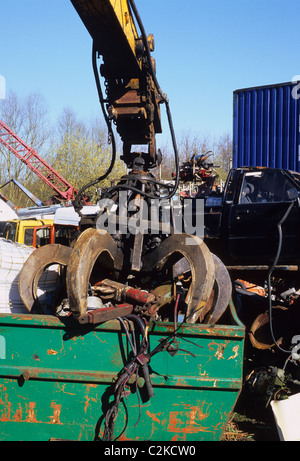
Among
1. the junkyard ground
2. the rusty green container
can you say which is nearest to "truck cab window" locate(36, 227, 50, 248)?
the junkyard ground

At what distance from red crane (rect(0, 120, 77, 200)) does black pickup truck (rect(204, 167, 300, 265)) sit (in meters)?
16.6

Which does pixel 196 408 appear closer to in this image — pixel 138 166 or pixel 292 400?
pixel 292 400

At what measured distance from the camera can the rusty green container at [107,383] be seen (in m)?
2.97

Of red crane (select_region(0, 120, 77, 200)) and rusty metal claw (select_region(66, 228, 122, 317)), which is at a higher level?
red crane (select_region(0, 120, 77, 200))

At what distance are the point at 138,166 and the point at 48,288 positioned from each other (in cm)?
149

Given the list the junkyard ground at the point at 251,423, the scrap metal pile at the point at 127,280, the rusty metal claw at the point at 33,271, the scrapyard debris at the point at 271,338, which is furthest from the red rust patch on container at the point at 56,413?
the scrapyard debris at the point at 271,338

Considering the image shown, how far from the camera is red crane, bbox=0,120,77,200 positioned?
22.1m

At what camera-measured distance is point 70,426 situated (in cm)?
301

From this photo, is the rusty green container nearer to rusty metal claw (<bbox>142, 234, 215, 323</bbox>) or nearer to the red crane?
rusty metal claw (<bbox>142, 234, 215, 323</bbox>)

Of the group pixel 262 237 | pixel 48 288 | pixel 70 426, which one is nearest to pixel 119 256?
pixel 48 288

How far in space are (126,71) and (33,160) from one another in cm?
2063

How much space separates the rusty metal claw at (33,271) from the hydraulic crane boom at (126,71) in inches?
56.3

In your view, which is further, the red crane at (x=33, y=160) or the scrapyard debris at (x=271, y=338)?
the red crane at (x=33, y=160)

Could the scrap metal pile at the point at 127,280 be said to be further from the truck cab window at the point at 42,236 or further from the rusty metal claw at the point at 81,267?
the truck cab window at the point at 42,236
